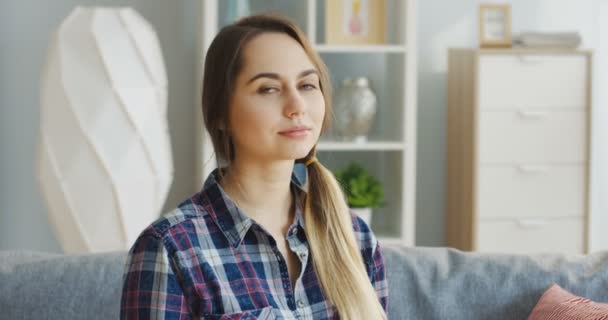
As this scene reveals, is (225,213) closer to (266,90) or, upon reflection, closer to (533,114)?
(266,90)

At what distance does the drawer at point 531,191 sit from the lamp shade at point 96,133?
1.38 meters

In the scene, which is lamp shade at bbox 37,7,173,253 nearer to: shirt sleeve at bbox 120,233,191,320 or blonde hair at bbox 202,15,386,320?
blonde hair at bbox 202,15,386,320

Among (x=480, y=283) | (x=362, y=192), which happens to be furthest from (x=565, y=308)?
(x=362, y=192)

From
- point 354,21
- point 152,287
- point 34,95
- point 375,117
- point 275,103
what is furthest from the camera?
point 375,117

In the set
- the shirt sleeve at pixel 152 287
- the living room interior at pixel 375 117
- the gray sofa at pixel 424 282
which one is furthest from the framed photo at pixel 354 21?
Result: the shirt sleeve at pixel 152 287

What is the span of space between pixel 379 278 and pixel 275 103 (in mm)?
438

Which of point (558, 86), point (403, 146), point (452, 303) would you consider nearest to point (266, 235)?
point (452, 303)

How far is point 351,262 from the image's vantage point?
5.24 feet

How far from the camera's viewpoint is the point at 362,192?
367 centimetres

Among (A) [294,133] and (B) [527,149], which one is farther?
(B) [527,149]

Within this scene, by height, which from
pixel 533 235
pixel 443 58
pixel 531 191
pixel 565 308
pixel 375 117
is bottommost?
pixel 533 235

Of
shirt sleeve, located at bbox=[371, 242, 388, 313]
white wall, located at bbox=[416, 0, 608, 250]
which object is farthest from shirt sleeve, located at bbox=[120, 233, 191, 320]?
white wall, located at bbox=[416, 0, 608, 250]

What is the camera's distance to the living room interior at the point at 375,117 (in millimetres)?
3062

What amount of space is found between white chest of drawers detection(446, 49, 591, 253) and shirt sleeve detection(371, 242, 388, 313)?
6.72 feet
